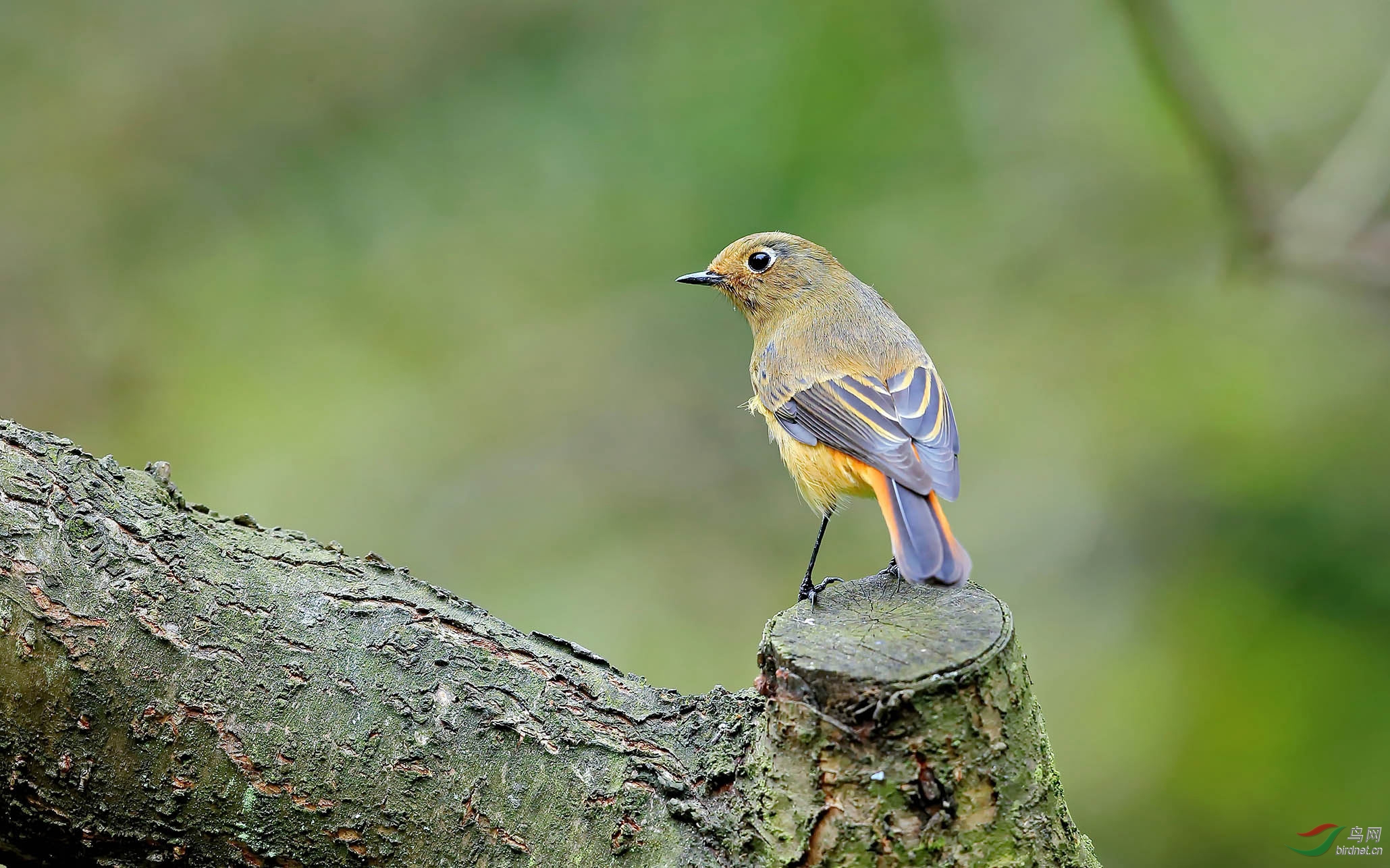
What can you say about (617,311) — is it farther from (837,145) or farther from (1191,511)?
(1191,511)

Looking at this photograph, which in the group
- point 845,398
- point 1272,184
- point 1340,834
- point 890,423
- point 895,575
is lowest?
point 1340,834

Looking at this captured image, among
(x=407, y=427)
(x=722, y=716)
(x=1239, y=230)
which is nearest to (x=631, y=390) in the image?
(x=407, y=427)

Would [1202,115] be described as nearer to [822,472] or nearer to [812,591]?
[822,472]

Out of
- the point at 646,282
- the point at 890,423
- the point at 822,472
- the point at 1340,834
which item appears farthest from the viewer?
the point at 646,282

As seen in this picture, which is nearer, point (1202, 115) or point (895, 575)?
point (895, 575)

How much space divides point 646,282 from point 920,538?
4.51m

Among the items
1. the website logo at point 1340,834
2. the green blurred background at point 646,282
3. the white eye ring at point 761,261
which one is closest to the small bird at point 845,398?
the white eye ring at point 761,261

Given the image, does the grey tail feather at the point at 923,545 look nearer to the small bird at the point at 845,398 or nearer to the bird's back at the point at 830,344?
the small bird at the point at 845,398

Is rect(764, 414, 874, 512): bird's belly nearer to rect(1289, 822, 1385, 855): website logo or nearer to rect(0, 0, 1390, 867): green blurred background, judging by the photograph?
rect(0, 0, 1390, 867): green blurred background

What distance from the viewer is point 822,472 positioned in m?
3.73

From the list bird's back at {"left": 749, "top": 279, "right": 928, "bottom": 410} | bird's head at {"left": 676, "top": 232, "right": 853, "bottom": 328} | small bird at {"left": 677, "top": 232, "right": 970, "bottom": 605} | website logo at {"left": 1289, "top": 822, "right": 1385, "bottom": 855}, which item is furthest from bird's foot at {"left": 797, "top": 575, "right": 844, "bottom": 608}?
website logo at {"left": 1289, "top": 822, "right": 1385, "bottom": 855}

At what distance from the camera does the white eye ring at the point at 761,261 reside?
15.5ft

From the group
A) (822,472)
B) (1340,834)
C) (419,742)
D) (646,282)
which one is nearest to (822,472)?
(822,472)

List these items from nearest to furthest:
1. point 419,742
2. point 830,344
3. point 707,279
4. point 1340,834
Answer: point 419,742, point 830,344, point 1340,834, point 707,279
